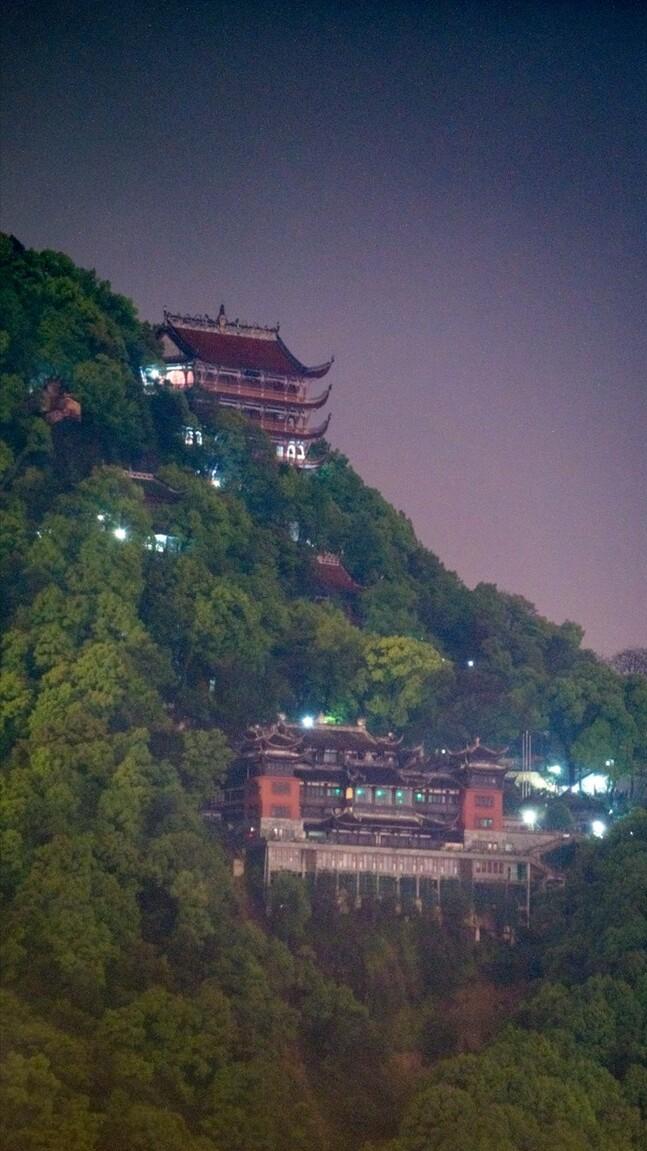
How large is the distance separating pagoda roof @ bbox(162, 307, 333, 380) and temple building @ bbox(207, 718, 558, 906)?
9.25m

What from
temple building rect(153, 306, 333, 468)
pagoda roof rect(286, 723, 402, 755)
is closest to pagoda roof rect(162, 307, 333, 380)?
temple building rect(153, 306, 333, 468)

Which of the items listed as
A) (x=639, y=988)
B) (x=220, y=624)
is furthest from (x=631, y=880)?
(x=220, y=624)

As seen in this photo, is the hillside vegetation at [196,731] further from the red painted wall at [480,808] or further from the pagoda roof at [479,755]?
the red painted wall at [480,808]

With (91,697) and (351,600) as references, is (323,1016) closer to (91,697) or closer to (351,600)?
(91,697)

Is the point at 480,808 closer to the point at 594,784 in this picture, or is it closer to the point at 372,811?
the point at 372,811

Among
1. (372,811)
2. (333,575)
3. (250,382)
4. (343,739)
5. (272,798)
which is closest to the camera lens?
(272,798)

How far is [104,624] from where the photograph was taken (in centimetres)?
3131

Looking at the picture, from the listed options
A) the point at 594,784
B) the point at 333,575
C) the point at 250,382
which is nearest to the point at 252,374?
the point at 250,382

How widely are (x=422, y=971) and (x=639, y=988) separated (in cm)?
345

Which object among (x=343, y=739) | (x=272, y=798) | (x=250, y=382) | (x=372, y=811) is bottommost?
(x=372, y=811)

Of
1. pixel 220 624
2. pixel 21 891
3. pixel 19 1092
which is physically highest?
pixel 220 624

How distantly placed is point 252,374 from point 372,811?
11.3m

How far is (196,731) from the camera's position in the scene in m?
31.8

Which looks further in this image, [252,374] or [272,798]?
[252,374]
